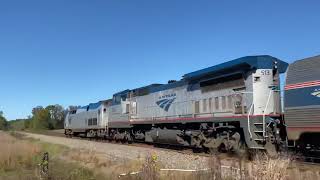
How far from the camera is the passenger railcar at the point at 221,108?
16.5 meters

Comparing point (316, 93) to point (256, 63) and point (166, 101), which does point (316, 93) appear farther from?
point (166, 101)

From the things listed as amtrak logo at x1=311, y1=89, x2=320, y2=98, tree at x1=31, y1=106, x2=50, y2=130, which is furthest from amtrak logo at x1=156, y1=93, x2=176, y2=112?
tree at x1=31, y1=106, x2=50, y2=130

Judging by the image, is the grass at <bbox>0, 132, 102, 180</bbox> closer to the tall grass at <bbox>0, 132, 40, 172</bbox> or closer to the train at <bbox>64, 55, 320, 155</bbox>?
the tall grass at <bbox>0, 132, 40, 172</bbox>

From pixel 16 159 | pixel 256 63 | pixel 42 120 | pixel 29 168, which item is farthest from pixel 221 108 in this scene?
pixel 42 120

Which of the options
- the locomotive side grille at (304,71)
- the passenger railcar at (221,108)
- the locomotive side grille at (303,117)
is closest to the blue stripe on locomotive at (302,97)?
the locomotive side grille at (303,117)

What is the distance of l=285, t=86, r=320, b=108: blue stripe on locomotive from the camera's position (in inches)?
520

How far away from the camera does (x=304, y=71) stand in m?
13.9

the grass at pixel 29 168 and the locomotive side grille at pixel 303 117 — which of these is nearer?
the grass at pixel 29 168

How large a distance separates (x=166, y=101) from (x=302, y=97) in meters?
12.3

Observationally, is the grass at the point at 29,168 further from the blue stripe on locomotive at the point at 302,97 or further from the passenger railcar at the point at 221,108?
the blue stripe on locomotive at the point at 302,97

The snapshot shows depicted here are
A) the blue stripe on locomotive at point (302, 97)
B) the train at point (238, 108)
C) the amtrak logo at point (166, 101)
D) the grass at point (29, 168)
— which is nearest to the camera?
the grass at point (29, 168)

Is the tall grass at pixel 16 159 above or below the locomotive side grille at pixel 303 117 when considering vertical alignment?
below

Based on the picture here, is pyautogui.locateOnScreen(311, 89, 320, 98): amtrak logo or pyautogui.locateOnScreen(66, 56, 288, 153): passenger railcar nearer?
pyautogui.locateOnScreen(311, 89, 320, 98): amtrak logo

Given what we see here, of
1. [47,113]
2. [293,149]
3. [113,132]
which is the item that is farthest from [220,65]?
[47,113]
